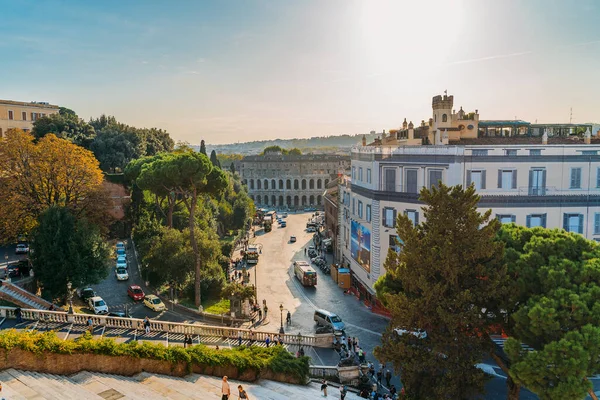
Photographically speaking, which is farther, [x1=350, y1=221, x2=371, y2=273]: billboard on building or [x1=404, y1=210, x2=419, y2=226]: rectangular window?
[x1=350, y1=221, x2=371, y2=273]: billboard on building

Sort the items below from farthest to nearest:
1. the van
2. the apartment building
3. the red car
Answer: the apartment building → the red car → the van

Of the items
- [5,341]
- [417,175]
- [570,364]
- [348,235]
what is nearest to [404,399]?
[570,364]

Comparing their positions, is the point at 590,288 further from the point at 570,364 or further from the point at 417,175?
the point at 417,175

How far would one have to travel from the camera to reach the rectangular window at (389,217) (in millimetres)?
37438

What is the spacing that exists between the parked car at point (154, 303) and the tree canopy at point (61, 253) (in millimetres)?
4648

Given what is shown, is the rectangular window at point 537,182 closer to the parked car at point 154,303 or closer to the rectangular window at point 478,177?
the rectangular window at point 478,177

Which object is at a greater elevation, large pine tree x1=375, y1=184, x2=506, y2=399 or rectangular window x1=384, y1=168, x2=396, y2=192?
rectangular window x1=384, y1=168, x2=396, y2=192

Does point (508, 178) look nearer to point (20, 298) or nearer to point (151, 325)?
point (151, 325)

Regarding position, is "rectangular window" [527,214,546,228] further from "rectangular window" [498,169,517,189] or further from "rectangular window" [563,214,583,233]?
"rectangular window" [498,169,517,189]

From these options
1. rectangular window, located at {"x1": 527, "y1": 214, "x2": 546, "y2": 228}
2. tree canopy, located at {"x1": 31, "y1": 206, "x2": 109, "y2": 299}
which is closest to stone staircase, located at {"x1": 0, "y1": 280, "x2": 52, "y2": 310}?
tree canopy, located at {"x1": 31, "y1": 206, "x2": 109, "y2": 299}

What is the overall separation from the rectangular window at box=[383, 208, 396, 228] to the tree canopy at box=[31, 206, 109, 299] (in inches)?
825

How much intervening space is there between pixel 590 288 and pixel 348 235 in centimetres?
3117

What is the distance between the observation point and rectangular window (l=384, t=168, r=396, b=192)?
123ft

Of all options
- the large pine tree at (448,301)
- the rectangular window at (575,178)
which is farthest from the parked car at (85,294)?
the rectangular window at (575,178)
